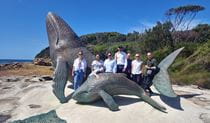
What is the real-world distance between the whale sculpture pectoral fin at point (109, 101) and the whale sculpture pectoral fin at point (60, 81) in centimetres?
172

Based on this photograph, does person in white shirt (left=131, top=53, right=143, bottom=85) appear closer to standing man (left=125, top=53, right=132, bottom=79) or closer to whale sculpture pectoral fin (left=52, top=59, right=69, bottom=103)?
standing man (left=125, top=53, right=132, bottom=79)

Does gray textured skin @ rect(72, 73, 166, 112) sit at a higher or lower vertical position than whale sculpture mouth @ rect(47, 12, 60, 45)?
lower

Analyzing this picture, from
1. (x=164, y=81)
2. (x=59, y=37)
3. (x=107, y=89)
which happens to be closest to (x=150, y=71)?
(x=164, y=81)

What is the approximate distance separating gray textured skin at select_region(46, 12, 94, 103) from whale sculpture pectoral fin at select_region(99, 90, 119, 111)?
177cm

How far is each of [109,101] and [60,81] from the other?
239 cm

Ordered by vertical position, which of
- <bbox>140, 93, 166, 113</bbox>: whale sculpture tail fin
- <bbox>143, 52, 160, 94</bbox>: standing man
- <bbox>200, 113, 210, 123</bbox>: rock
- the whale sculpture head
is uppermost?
the whale sculpture head

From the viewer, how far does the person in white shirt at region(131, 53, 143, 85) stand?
466 inches

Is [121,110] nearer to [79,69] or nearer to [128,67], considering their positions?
[128,67]

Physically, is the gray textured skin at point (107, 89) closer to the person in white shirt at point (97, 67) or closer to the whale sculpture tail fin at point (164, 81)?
the person in white shirt at point (97, 67)

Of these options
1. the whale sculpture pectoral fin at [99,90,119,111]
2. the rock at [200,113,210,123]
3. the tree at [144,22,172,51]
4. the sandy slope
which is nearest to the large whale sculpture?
the whale sculpture pectoral fin at [99,90,119,111]

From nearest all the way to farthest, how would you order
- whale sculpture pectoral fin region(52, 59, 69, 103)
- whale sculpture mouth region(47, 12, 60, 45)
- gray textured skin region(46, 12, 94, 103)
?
whale sculpture pectoral fin region(52, 59, 69, 103) < gray textured skin region(46, 12, 94, 103) < whale sculpture mouth region(47, 12, 60, 45)

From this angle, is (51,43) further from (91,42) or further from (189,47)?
(91,42)

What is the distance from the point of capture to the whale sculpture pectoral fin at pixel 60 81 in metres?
12.0

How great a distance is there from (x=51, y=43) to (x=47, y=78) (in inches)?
265
